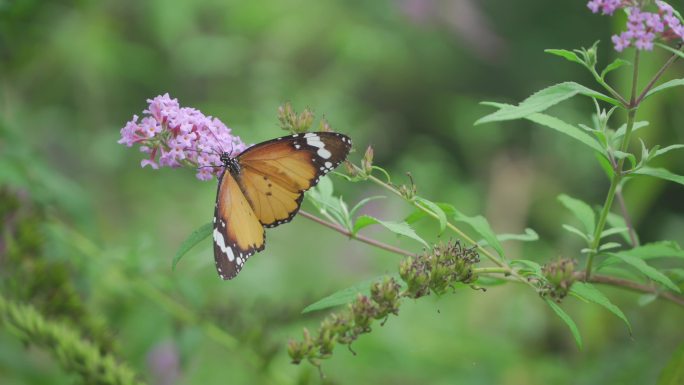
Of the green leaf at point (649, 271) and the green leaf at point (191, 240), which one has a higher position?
the green leaf at point (191, 240)

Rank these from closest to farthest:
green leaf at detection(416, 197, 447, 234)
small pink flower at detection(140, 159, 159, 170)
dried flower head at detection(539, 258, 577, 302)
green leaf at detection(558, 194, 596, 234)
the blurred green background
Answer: dried flower head at detection(539, 258, 577, 302) → green leaf at detection(416, 197, 447, 234) → small pink flower at detection(140, 159, 159, 170) → green leaf at detection(558, 194, 596, 234) → the blurred green background

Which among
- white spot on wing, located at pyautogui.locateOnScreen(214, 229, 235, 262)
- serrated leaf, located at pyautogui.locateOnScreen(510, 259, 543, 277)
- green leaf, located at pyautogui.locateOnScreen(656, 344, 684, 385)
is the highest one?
white spot on wing, located at pyautogui.locateOnScreen(214, 229, 235, 262)

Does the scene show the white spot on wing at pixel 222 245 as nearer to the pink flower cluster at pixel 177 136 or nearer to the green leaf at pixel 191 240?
the green leaf at pixel 191 240

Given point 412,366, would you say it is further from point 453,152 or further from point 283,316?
point 453,152

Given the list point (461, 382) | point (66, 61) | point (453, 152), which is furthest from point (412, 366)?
point (453, 152)

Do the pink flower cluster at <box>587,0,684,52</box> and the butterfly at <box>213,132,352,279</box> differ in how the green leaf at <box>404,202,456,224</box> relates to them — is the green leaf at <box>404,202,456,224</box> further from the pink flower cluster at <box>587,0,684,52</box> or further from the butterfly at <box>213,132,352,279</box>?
the pink flower cluster at <box>587,0,684,52</box>

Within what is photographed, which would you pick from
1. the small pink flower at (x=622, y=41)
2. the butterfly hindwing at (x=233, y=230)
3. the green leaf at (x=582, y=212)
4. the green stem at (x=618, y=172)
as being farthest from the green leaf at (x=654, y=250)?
the butterfly hindwing at (x=233, y=230)

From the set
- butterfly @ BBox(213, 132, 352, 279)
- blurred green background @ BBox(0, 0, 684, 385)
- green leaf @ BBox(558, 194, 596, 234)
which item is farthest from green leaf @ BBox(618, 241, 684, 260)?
butterfly @ BBox(213, 132, 352, 279)
